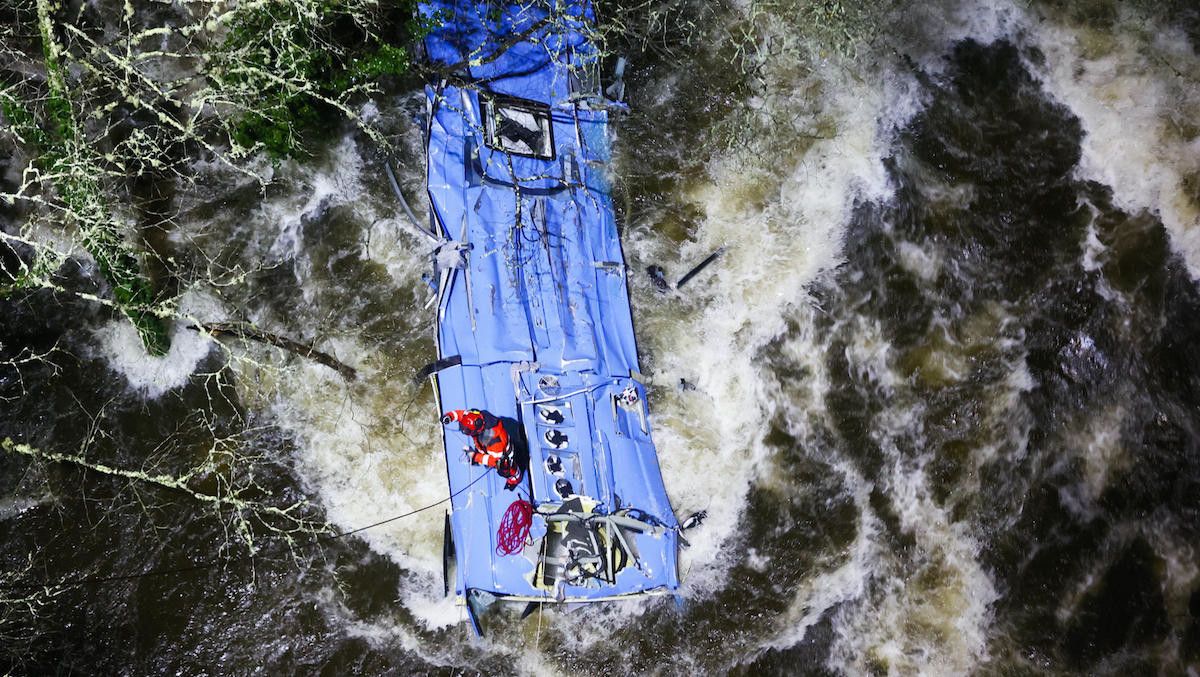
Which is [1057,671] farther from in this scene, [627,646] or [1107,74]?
[1107,74]

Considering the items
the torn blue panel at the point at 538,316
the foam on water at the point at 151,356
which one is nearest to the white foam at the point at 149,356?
the foam on water at the point at 151,356

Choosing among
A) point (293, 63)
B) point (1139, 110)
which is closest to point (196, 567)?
point (293, 63)

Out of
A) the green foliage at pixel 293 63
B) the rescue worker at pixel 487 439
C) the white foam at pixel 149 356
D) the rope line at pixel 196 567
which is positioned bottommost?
the rope line at pixel 196 567

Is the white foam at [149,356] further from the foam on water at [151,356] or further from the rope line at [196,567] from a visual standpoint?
the rope line at [196,567]

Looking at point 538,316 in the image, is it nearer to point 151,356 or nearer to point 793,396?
point 793,396

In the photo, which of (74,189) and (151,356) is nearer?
(74,189)

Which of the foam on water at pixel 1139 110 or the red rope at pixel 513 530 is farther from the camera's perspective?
the foam on water at pixel 1139 110
